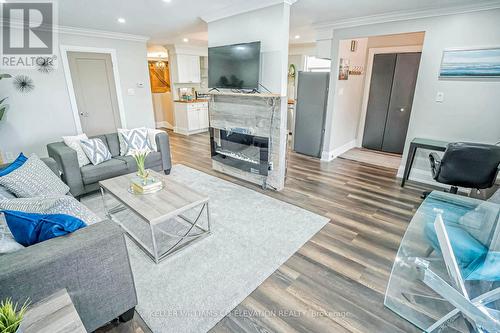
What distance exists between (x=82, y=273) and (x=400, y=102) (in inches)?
230

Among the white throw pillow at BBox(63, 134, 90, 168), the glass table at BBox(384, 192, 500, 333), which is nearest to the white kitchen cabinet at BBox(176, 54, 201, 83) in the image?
the white throw pillow at BBox(63, 134, 90, 168)

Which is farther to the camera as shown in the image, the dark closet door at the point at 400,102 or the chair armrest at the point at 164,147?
the dark closet door at the point at 400,102

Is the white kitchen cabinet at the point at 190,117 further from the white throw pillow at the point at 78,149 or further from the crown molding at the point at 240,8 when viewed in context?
the white throw pillow at the point at 78,149

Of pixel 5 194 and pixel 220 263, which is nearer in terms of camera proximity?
pixel 5 194

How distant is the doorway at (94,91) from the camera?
4438 mm

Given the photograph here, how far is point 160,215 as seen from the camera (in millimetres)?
2018

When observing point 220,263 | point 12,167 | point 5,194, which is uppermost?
point 12,167

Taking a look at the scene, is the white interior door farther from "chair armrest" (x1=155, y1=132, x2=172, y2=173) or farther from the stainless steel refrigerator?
the stainless steel refrigerator

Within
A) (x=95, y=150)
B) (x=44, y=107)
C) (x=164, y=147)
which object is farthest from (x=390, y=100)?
(x=44, y=107)

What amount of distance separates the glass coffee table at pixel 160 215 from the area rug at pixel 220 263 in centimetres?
11

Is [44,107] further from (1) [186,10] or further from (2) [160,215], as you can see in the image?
(2) [160,215]

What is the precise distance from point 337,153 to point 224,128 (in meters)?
2.56

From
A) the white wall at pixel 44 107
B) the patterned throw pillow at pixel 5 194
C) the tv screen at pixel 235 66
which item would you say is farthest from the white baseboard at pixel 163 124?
the patterned throw pillow at pixel 5 194

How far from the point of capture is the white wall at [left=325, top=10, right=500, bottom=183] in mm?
3113
